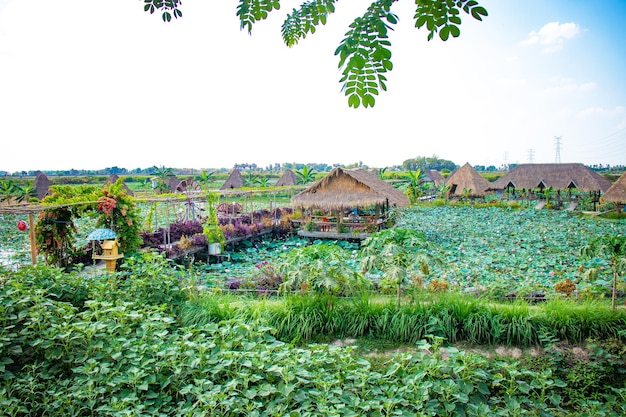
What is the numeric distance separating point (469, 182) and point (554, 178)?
16.8ft

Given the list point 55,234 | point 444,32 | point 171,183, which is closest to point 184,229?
point 55,234

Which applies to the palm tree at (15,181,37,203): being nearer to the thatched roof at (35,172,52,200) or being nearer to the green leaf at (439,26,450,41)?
the thatched roof at (35,172,52,200)

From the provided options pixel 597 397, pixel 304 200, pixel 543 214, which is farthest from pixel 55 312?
pixel 543 214

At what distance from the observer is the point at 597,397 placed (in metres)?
3.94

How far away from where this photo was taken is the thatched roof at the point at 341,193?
51.0ft

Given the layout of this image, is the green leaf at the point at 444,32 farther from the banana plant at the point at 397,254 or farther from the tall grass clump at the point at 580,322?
the tall grass clump at the point at 580,322

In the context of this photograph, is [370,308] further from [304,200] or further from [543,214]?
[543,214]

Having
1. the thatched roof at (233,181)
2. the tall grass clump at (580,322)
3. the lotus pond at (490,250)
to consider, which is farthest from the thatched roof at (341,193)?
the thatched roof at (233,181)

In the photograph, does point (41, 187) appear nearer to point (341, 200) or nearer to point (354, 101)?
point (341, 200)

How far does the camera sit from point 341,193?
1603 cm

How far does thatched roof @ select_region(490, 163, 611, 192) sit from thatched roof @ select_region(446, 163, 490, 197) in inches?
35.8

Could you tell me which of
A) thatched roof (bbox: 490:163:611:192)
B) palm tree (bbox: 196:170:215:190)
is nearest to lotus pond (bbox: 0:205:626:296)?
palm tree (bbox: 196:170:215:190)

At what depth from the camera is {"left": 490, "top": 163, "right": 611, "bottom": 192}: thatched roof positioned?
24.5 meters

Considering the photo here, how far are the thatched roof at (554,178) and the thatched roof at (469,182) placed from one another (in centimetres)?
91
